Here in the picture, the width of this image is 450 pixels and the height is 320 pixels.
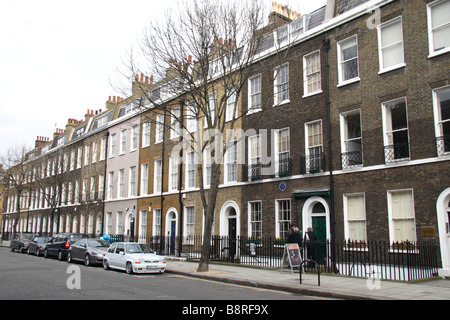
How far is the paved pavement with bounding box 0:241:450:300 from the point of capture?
1030 centimetres

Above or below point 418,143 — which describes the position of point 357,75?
above

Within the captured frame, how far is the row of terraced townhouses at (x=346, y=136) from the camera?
15266 millimetres

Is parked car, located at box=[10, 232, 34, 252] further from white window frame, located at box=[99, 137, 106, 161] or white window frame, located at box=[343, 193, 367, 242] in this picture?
white window frame, located at box=[343, 193, 367, 242]

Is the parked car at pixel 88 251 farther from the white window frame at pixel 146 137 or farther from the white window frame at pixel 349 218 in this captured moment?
the white window frame at pixel 146 137

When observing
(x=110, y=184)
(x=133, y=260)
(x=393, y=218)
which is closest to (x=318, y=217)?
(x=393, y=218)

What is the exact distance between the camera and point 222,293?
433 inches

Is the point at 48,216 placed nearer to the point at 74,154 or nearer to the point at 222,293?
the point at 74,154

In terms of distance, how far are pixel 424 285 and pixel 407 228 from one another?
3781mm

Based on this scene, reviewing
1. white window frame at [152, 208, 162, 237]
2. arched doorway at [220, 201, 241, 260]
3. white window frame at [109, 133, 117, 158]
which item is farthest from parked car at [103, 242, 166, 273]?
white window frame at [109, 133, 117, 158]

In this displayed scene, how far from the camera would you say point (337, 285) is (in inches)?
468

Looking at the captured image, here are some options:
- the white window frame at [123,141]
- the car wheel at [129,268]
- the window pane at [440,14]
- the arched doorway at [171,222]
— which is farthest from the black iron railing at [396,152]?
the white window frame at [123,141]

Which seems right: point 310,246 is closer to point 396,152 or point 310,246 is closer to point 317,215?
point 317,215

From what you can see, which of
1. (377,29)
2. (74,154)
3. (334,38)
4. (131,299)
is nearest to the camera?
(131,299)

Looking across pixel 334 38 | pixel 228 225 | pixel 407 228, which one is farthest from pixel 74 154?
pixel 407 228
